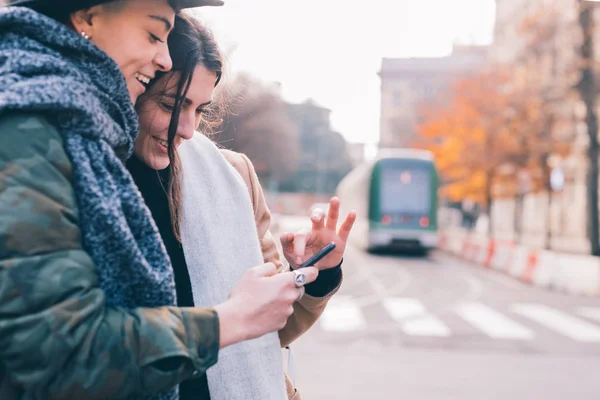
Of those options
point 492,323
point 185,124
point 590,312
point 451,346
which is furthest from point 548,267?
point 185,124

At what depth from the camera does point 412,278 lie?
15.2 meters

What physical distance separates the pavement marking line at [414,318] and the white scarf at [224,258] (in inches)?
279

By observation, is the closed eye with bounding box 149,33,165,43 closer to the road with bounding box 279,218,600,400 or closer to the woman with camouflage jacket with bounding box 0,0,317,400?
the woman with camouflage jacket with bounding box 0,0,317,400

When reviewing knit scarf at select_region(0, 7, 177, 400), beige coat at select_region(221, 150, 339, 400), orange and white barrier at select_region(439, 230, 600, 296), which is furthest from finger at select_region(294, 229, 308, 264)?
orange and white barrier at select_region(439, 230, 600, 296)

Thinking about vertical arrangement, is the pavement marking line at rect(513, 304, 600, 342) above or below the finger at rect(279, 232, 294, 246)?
below

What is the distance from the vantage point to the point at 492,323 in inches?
368

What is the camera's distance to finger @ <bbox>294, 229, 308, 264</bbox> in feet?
5.88

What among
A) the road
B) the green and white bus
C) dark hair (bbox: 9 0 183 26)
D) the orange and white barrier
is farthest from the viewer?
the green and white bus

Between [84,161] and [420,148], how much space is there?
36670mm

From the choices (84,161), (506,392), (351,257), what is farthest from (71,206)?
(351,257)

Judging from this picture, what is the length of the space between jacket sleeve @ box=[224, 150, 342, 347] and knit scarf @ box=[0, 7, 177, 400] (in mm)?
728

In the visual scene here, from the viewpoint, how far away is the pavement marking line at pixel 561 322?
868 cm

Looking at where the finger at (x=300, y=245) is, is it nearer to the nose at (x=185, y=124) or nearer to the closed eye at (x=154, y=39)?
the nose at (x=185, y=124)

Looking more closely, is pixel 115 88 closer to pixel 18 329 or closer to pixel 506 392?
pixel 18 329
